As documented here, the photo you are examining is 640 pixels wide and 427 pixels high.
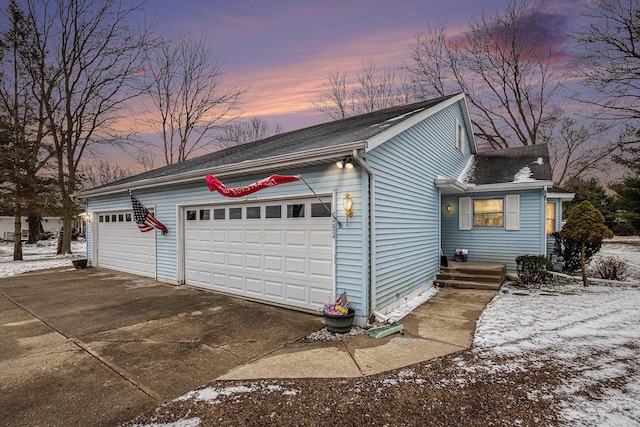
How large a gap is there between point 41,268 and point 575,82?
24.9 metres

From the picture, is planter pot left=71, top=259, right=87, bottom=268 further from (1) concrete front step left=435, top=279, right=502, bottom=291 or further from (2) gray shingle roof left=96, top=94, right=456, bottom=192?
(1) concrete front step left=435, top=279, right=502, bottom=291

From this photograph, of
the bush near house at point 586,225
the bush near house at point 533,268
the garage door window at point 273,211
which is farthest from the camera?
the bush near house at point 533,268

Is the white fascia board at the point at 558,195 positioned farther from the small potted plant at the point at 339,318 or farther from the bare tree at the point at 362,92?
the bare tree at the point at 362,92

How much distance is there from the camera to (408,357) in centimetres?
399

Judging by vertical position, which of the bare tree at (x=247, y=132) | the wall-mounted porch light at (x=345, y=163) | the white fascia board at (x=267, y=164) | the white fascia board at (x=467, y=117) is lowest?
the wall-mounted porch light at (x=345, y=163)

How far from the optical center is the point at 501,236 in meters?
9.68

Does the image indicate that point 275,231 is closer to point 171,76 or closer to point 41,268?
point 41,268

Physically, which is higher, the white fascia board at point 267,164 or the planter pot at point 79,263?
the white fascia board at point 267,164

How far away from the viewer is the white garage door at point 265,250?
229 inches

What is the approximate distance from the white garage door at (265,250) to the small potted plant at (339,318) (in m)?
0.69

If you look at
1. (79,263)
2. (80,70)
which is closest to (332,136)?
(79,263)

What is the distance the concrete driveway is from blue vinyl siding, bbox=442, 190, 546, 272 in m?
6.59

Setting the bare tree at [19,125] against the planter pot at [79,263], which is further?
the bare tree at [19,125]

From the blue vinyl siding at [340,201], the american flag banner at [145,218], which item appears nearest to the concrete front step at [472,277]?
the blue vinyl siding at [340,201]
